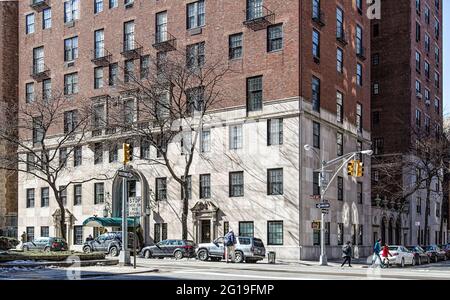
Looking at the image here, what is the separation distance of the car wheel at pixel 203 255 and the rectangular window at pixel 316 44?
58.9 ft

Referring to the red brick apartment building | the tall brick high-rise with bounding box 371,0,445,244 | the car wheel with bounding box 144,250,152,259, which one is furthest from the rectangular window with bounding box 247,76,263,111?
the tall brick high-rise with bounding box 371,0,445,244

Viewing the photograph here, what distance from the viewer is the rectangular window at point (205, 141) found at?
48906mm

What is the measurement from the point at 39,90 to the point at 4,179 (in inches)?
497

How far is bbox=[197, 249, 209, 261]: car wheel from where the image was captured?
38.3 meters

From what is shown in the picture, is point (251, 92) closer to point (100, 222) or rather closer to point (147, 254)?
point (147, 254)

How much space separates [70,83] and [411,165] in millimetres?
35967

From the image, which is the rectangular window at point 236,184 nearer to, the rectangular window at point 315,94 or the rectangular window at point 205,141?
the rectangular window at point 205,141

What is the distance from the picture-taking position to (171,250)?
4119 cm

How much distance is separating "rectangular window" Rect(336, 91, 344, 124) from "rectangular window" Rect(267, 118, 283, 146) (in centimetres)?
763

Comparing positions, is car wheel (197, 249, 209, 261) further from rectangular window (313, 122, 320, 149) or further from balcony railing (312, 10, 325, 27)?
balcony railing (312, 10, 325, 27)

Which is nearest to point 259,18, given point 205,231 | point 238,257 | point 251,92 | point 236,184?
point 251,92

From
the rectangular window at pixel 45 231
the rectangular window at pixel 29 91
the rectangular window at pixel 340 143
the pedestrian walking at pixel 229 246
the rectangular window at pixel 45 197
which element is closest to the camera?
the pedestrian walking at pixel 229 246

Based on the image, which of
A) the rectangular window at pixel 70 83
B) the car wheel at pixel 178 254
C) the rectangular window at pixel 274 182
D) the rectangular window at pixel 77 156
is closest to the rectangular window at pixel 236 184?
the rectangular window at pixel 274 182
